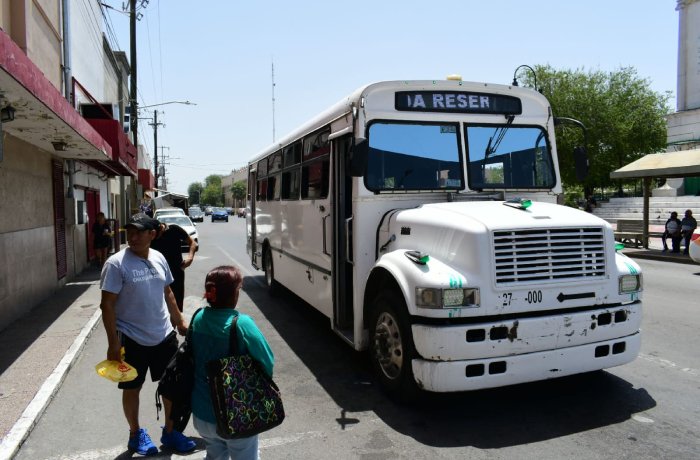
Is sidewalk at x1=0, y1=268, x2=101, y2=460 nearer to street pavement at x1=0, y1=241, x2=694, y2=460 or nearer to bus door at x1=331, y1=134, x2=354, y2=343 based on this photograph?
street pavement at x1=0, y1=241, x2=694, y2=460

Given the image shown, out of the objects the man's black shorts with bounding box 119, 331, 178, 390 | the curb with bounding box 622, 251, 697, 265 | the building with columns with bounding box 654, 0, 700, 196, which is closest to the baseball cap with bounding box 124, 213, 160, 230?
the man's black shorts with bounding box 119, 331, 178, 390

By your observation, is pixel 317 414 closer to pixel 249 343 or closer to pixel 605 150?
pixel 249 343

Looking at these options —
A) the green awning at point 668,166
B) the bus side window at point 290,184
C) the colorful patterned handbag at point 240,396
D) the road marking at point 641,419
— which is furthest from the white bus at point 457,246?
the green awning at point 668,166

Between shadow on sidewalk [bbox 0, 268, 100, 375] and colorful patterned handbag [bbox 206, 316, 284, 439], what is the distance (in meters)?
4.46

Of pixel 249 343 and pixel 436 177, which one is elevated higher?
pixel 436 177

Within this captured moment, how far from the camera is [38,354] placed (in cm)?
658

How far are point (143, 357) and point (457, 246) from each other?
258cm

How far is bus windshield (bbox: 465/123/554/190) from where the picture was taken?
577cm

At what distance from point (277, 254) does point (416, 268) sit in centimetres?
570

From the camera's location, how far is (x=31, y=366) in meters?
6.09

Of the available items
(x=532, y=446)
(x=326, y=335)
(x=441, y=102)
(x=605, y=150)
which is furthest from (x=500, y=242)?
(x=605, y=150)

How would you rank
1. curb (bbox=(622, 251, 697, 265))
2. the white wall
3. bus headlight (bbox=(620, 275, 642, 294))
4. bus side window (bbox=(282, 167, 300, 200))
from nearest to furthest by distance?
bus headlight (bbox=(620, 275, 642, 294)), bus side window (bbox=(282, 167, 300, 200)), curb (bbox=(622, 251, 697, 265)), the white wall

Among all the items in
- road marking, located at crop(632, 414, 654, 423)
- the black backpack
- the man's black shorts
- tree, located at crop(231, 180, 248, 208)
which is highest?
tree, located at crop(231, 180, 248, 208)

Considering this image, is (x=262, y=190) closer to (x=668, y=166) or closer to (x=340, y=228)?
(x=340, y=228)
